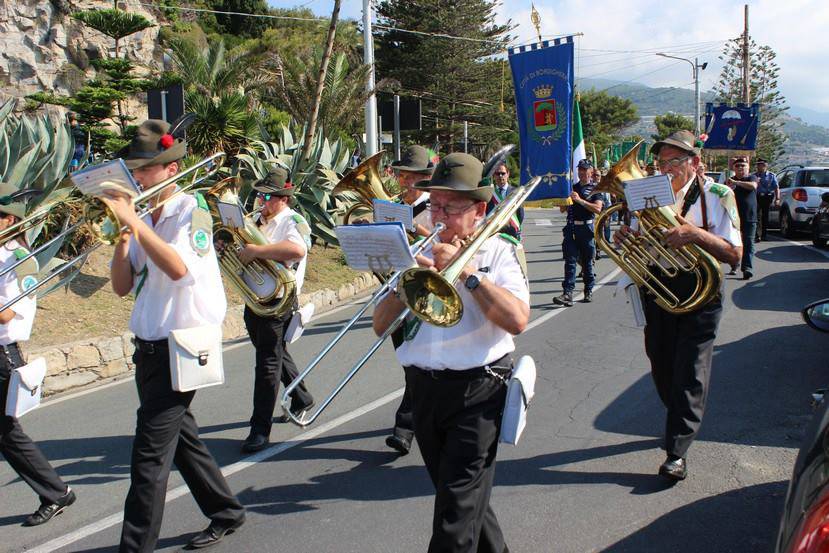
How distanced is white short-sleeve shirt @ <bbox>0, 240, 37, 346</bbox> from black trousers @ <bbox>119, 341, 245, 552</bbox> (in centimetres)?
106

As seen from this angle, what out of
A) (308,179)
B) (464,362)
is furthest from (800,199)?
(464,362)

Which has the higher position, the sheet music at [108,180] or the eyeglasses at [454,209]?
the sheet music at [108,180]

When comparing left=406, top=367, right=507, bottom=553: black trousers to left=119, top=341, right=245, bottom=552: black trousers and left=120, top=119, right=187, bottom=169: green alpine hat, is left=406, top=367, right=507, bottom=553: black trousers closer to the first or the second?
left=119, top=341, right=245, bottom=552: black trousers

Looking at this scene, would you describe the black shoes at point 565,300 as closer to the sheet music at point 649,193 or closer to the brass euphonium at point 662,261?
the brass euphonium at point 662,261

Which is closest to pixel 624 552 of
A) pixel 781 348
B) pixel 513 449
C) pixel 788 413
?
pixel 513 449

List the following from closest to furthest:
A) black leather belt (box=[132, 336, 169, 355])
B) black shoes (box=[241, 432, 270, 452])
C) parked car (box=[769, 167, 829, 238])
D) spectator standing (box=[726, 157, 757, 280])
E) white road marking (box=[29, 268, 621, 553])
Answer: black leather belt (box=[132, 336, 169, 355]) → white road marking (box=[29, 268, 621, 553]) → black shoes (box=[241, 432, 270, 452]) → spectator standing (box=[726, 157, 757, 280]) → parked car (box=[769, 167, 829, 238])

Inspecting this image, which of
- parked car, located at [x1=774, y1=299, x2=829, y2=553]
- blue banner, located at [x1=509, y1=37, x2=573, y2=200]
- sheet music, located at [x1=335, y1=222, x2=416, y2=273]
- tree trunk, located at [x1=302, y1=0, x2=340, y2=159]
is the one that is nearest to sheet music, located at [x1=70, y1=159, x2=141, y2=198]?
sheet music, located at [x1=335, y1=222, x2=416, y2=273]

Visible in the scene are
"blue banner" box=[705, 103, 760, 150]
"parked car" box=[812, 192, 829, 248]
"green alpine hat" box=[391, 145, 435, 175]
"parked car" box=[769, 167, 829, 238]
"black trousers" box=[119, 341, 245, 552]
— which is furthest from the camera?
"blue banner" box=[705, 103, 760, 150]

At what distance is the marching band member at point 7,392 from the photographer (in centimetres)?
434

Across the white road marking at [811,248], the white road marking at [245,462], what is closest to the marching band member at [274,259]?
the white road marking at [245,462]

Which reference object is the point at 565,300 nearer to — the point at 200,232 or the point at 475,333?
the point at 200,232

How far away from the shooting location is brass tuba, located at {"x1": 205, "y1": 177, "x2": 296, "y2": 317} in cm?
559

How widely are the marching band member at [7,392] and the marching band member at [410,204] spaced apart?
2.07 metres

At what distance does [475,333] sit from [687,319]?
7.10ft
